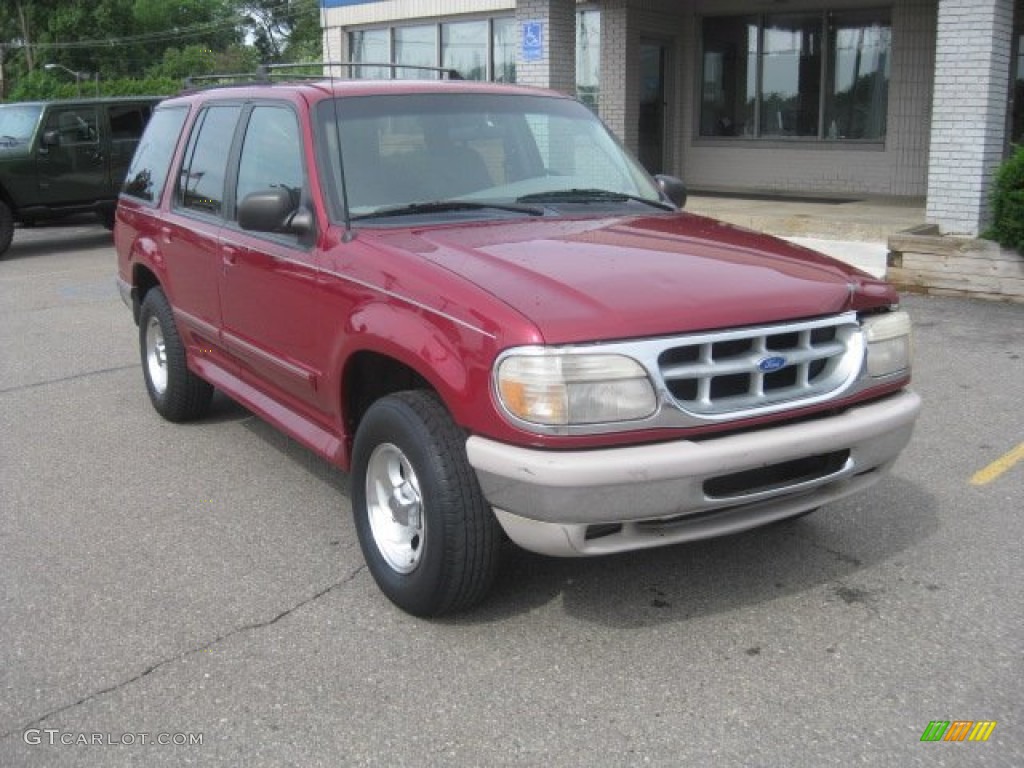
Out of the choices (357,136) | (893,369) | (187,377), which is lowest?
(187,377)

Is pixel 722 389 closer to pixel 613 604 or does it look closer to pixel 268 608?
pixel 613 604

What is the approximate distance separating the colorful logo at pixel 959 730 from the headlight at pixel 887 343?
3.99 ft

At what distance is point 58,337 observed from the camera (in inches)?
368

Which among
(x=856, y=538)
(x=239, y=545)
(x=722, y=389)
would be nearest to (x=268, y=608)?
(x=239, y=545)

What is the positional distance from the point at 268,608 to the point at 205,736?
847 millimetres

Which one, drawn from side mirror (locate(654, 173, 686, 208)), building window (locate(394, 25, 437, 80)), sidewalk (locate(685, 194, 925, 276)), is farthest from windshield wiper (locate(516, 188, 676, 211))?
building window (locate(394, 25, 437, 80))

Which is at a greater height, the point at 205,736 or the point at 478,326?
the point at 478,326

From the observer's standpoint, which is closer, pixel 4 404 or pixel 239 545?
pixel 239 545

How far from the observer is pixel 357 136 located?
4.53 metres

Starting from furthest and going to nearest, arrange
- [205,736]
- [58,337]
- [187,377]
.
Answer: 1. [58,337]
2. [187,377]
3. [205,736]

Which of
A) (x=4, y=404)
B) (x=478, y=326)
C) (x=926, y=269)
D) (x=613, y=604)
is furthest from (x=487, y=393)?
(x=926, y=269)

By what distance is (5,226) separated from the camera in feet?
Answer: 48.9

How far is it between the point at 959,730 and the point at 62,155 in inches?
591

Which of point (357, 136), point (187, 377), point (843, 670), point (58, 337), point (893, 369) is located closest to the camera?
point (843, 670)
